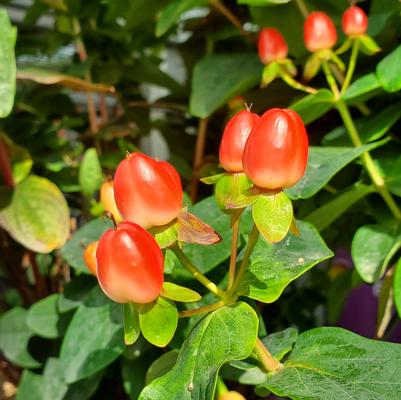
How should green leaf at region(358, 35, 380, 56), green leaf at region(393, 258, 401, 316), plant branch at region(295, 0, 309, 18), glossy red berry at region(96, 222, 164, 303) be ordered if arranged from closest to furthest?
glossy red berry at region(96, 222, 164, 303), green leaf at region(393, 258, 401, 316), green leaf at region(358, 35, 380, 56), plant branch at region(295, 0, 309, 18)

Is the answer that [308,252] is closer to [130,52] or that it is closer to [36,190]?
[36,190]

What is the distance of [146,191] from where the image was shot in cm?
30

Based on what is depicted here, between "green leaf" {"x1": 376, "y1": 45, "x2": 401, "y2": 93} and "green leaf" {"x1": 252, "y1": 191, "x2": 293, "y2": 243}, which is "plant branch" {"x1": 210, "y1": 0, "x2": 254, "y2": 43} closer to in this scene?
"green leaf" {"x1": 376, "y1": 45, "x2": 401, "y2": 93}

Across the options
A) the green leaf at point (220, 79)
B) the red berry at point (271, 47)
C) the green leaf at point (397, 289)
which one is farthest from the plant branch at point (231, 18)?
the green leaf at point (397, 289)

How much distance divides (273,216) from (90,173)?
32cm

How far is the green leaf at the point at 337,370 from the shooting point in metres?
0.31

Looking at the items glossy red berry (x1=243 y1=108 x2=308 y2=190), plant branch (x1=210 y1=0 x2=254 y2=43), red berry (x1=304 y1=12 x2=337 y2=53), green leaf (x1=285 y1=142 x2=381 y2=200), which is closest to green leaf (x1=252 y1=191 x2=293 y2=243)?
glossy red berry (x1=243 y1=108 x2=308 y2=190)

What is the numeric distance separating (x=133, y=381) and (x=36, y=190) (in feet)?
0.81

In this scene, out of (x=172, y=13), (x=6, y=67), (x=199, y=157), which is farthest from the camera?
(x=199, y=157)

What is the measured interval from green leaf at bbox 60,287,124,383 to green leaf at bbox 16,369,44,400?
17 centimetres

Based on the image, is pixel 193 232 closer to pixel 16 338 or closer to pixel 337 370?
pixel 337 370

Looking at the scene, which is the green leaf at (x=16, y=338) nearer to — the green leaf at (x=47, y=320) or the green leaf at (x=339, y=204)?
the green leaf at (x=47, y=320)

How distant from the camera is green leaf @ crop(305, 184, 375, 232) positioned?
0.50 m

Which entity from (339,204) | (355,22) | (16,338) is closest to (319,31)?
(355,22)
